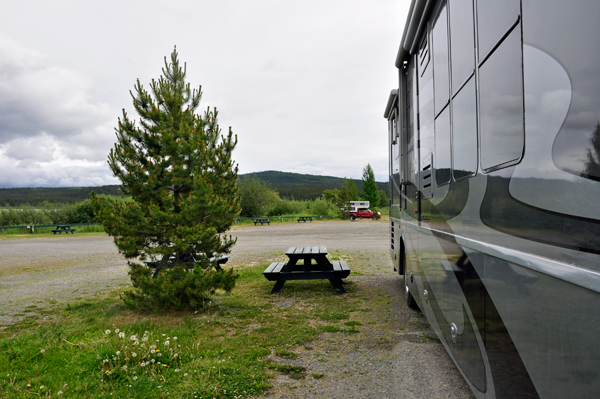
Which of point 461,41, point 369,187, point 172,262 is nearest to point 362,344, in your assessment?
point 172,262

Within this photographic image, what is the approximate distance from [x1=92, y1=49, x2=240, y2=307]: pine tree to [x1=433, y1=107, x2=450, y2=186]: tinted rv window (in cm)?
302

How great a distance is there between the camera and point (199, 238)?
518 cm

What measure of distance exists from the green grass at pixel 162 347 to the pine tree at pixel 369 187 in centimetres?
3995

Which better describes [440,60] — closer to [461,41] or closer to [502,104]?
[461,41]

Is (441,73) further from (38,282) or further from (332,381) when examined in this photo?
(38,282)

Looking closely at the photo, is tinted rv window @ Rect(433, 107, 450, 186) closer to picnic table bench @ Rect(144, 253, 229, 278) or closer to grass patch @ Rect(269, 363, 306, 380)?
grass patch @ Rect(269, 363, 306, 380)

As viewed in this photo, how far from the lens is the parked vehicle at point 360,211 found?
3638 centimetres

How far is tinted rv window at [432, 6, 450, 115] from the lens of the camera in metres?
2.97

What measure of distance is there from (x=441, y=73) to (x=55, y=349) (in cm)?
460

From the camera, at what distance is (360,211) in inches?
1452

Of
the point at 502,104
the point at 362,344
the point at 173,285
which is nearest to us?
the point at 502,104

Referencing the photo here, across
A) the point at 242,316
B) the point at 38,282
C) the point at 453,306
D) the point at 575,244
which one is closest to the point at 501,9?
the point at 575,244

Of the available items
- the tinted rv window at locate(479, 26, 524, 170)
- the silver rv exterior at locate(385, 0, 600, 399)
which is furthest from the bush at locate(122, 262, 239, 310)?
the tinted rv window at locate(479, 26, 524, 170)

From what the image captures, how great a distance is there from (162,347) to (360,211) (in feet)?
110
